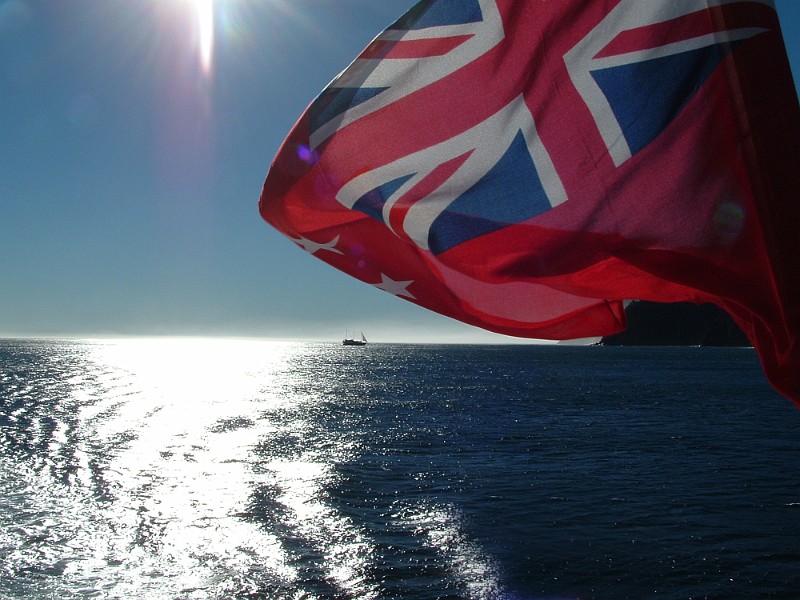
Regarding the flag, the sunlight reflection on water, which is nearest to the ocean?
the sunlight reflection on water

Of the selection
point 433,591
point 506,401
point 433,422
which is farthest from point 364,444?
point 506,401

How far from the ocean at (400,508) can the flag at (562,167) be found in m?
10.5

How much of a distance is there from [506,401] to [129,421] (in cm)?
2988

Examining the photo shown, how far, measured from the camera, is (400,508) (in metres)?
19.7

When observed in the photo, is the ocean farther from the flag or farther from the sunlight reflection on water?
the flag

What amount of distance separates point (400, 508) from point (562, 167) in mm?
17240

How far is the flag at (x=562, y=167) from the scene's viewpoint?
313cm

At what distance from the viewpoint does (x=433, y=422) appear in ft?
136

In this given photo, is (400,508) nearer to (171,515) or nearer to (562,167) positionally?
(171,515)

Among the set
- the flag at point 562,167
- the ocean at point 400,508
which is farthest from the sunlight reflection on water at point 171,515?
the flag at point 562,167

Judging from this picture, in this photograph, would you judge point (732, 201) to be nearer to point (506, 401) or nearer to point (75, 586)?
point (75, 586)

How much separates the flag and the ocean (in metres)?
10.5

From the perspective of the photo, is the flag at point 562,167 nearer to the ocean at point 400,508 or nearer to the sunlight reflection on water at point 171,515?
the ocean at point 400,508

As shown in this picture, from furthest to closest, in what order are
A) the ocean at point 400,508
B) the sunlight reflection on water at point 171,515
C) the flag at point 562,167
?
the sunlight reflection on water at point 171,515 → the ocean at point 400,508 → the flag at point 562,167
